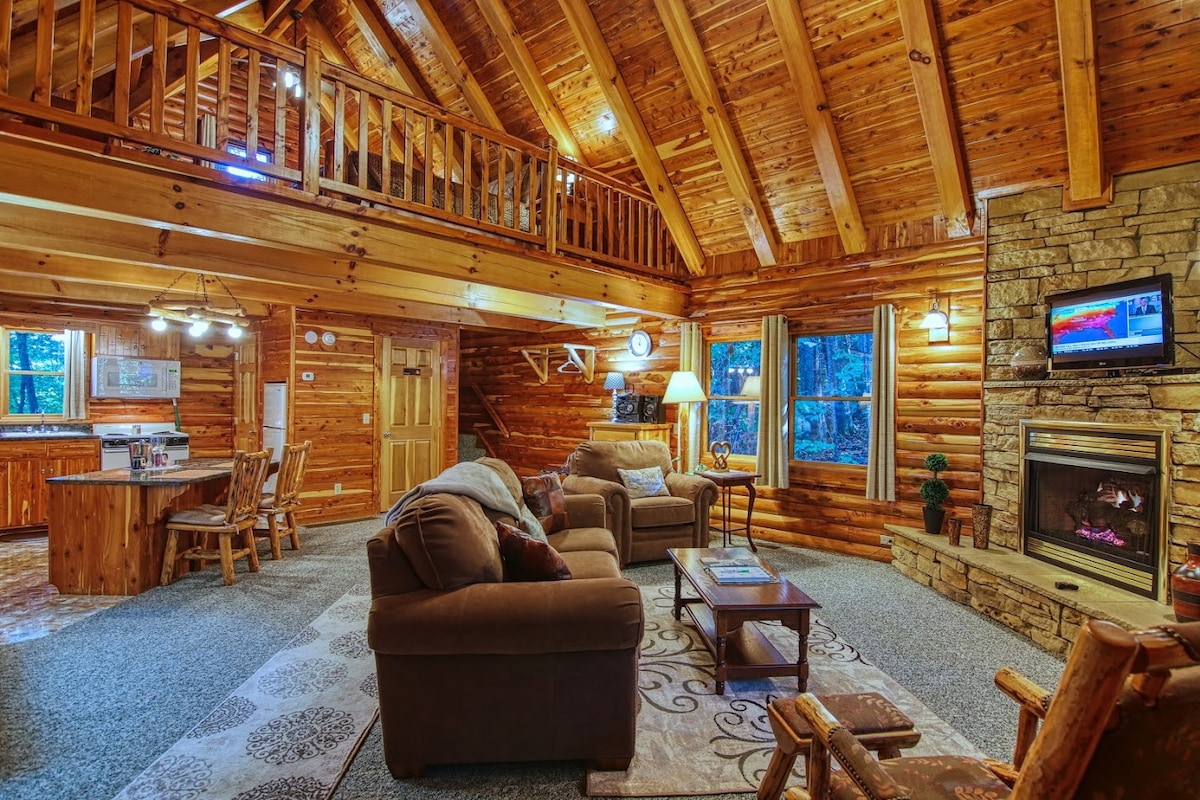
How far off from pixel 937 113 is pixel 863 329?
6.00ft

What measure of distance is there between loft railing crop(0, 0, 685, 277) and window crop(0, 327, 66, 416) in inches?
102

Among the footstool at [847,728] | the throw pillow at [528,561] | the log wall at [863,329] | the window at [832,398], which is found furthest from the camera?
the window at [832,398]

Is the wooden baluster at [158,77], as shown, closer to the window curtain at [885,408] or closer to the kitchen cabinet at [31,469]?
the kitchen cabinet at [31,469]

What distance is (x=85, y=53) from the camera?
9.00 feet

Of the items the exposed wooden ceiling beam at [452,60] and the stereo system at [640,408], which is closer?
the exposed wooden ceiling beam at [452,60]

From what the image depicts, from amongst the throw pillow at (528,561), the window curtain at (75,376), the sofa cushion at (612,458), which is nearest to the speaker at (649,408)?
the sofa cushion at (612,458)

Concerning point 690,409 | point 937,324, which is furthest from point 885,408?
point 690,409

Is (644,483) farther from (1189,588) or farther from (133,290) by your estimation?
(133,290)

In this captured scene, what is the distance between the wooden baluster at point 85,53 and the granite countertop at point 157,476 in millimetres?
2333

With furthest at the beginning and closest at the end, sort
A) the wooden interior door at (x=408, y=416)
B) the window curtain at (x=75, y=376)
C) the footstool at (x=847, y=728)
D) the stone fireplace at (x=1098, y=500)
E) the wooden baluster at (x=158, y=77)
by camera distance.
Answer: the wooden interior door at (x=408, y=416) < the window curtain at (x=75, y=376) < the stone fireplace at (x=1098, y=500) < the wooden baluster at (x=158, y=77) < the footstool at (x=847, y=728)

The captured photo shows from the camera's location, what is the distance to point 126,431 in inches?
241

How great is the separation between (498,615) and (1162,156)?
4.86m

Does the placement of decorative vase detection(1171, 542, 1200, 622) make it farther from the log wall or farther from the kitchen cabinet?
the kitchen cabinet

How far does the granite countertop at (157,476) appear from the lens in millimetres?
3811
